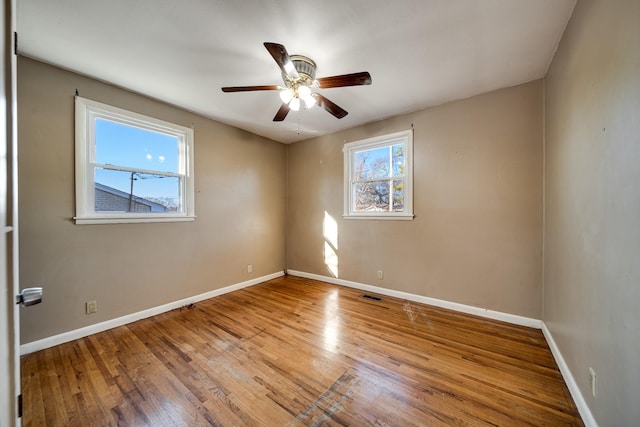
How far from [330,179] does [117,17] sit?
9.78 feet

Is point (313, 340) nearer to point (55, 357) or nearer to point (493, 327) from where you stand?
point (493, 327)

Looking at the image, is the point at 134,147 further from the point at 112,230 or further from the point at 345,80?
the point at 345,80

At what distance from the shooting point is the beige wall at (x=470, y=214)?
250cm

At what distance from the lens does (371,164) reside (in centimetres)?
370

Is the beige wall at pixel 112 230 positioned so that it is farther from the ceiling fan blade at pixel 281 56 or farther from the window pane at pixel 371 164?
the ceiling fan blade at pixel 281 56

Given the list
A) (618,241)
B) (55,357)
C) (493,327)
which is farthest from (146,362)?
(493,327)

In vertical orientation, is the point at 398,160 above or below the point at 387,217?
above

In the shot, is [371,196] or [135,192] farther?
[371,196]

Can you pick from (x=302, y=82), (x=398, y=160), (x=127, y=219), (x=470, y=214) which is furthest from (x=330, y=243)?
(x=127, y=219)

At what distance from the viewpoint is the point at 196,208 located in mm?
3266

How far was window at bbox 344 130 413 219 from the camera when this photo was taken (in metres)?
3.29

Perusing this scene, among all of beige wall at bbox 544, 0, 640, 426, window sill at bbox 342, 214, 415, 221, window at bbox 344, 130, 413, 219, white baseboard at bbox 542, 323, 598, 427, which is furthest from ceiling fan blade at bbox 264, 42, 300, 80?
white baseboard at bbox 542, 323, 598, 427

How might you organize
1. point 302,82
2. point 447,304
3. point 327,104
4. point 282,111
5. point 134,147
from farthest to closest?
1. point 447,304
2. point 134,147
3. point 282,111
4. point 327,104
5. point 302,82

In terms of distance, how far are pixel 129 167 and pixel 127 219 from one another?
0.59 meters
